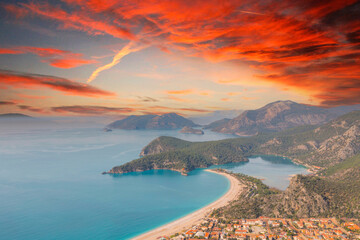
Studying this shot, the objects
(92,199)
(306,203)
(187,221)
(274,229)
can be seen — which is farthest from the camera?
(92,199)

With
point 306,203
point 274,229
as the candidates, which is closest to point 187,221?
point 274,229

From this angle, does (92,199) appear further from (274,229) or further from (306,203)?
(306,203)

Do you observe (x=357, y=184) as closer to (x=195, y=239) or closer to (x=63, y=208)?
(x=195, y=239)

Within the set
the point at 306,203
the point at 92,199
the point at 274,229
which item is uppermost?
the point at 306,203

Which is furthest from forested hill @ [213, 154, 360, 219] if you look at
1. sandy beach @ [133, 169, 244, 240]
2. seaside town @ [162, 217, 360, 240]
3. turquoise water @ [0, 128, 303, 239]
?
turquoise water @ [0, 128, 303, 239]

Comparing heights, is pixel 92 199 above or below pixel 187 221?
below

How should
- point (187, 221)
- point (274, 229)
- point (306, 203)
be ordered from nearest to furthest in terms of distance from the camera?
point (274, 229) → point (306, 203) → point (187, 221)

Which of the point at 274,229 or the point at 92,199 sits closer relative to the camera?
the point at 274,229

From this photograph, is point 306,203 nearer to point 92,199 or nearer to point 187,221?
point 187,221

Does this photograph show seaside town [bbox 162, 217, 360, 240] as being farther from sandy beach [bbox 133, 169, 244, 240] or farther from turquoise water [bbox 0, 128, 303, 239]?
turquoise water [bbox 0, 128, 303, 239]
